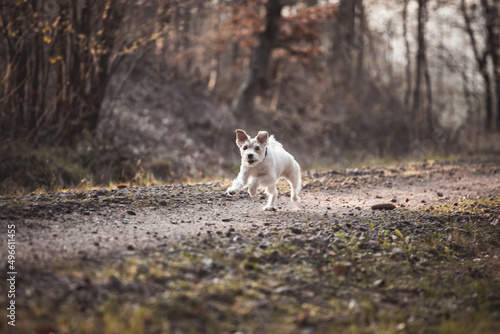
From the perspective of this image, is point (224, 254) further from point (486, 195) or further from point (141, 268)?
point (486, 195)

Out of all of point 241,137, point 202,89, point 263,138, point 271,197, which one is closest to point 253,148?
point 263,138

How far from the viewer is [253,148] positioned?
257 inches

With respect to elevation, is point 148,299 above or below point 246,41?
below

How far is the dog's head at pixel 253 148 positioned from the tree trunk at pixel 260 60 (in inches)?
557

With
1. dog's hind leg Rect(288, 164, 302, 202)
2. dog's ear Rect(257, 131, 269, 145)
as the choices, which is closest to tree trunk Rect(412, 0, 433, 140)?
dog's hind leg Rect(288, 164, 302, 202)

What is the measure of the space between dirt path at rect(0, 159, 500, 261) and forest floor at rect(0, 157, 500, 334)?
0.03 metres

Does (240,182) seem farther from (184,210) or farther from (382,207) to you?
(382,207)

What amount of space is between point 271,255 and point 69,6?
844cm

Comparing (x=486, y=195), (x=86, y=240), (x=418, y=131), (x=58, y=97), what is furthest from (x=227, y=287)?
(x=418, y=131)

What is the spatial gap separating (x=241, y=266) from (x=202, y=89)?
1818 centimetres

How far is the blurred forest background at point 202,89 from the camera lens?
405 inches

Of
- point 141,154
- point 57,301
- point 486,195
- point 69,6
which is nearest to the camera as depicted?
point 57,301

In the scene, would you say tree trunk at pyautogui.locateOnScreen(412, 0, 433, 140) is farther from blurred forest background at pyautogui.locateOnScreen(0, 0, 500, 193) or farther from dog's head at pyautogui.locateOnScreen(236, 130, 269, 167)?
dog's head at pyautogui.locateOnScreen(236, 130, 269, 167)

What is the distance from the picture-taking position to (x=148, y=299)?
3623 millimetres
